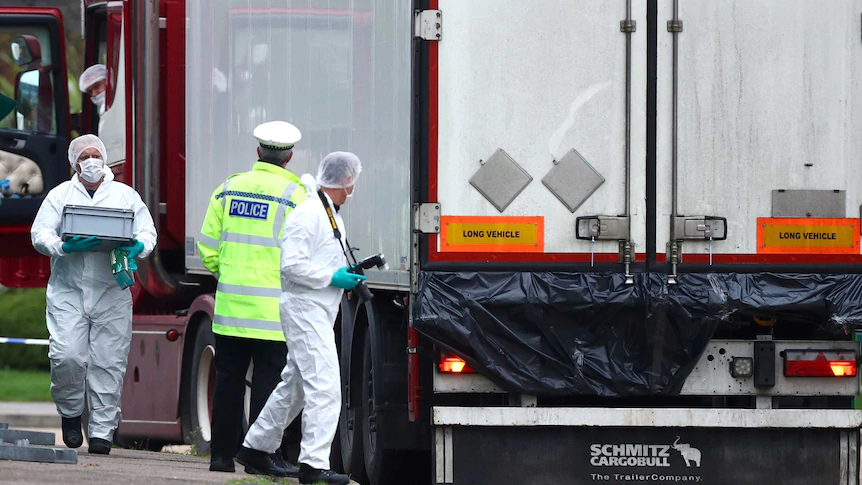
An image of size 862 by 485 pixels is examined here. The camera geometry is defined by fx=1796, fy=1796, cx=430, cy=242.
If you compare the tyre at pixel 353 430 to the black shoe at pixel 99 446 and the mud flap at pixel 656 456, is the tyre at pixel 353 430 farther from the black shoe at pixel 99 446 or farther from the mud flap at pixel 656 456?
the mud flap at pixel 656 456

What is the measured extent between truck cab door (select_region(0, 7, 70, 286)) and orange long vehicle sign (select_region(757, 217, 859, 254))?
6577 mm

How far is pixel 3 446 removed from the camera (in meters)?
8.80

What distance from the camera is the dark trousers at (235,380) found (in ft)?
28.8

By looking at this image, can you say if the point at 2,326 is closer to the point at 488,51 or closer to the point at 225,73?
the point at 225,73

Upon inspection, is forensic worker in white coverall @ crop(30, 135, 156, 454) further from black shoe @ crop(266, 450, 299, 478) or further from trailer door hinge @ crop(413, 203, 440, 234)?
trailer door hinge @ crop(413, 203, 440, 234)

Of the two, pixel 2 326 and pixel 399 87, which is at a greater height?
pixel 399 87

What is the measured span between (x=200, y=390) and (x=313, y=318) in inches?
157

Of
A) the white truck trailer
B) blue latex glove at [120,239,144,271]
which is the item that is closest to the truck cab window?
blue latex glove at [120,239,144,271]

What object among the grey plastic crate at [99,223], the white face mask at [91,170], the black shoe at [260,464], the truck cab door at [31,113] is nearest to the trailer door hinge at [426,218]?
the black shoe at [260,464]

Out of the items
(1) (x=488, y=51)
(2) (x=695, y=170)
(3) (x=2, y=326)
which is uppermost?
(1) (x=488, y=51)

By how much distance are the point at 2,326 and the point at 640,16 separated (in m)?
Answer: 16.8

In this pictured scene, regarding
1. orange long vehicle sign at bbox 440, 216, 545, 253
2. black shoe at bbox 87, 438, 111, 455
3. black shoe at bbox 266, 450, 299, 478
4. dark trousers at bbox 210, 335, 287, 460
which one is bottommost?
black shoe at bbox 87, 438, 111, 455

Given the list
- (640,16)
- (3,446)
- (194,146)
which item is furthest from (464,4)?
(194,146)

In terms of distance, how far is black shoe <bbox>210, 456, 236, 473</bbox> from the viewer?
8.87m
